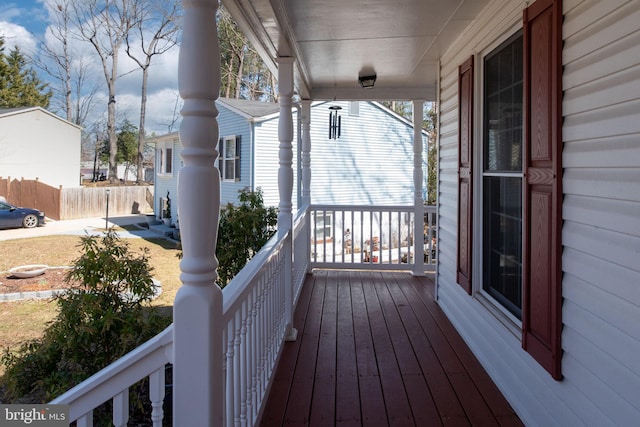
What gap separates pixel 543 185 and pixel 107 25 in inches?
768

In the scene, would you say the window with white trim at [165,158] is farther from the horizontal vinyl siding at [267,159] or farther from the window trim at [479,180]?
the window trim at [479,180]

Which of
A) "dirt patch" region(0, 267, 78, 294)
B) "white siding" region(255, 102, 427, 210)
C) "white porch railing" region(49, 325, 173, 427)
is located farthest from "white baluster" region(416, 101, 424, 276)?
"dirt patch" region(0, 267, 78, 294)

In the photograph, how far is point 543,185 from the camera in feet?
6.79

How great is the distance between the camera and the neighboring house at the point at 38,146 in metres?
18.2

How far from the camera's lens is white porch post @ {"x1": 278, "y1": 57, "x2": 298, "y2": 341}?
3523 mm

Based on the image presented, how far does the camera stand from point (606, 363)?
1635mm

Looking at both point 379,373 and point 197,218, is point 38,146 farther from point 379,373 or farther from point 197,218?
point 197,218

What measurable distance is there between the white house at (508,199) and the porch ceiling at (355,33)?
0.8 inches

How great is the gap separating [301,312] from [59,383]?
214 centimetres

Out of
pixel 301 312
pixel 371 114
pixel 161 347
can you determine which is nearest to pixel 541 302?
pixel 161 347

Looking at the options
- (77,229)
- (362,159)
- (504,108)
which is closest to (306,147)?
(504,108)

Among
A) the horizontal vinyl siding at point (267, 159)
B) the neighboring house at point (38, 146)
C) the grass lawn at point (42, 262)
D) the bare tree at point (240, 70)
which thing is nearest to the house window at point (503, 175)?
the grass lawn at point (42, 262)

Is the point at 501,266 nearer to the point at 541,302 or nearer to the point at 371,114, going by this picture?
the point at 541,302

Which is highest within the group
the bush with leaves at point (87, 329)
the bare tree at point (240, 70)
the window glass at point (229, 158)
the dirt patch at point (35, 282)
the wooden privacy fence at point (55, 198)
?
the bare tree at point (240, 70)
